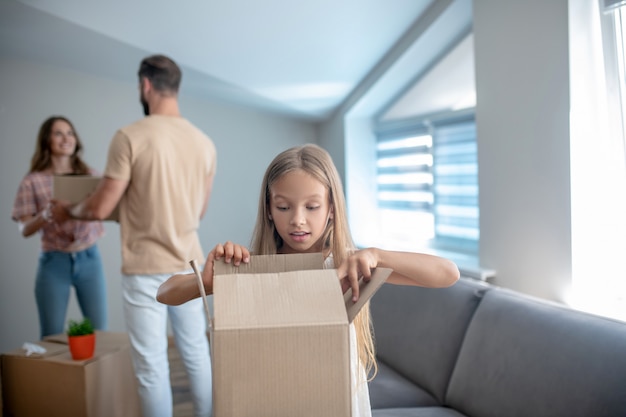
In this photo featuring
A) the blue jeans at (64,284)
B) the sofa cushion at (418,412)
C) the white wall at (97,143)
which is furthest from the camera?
the white wall at (97,143)

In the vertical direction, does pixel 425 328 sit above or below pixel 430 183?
below

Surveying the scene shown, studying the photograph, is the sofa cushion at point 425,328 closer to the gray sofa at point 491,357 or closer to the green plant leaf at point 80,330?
the gray sofa at point 491,357

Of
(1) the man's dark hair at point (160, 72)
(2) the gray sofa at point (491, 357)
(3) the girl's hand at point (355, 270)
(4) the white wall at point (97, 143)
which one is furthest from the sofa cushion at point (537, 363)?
(4) the white wall at point (97, 143)

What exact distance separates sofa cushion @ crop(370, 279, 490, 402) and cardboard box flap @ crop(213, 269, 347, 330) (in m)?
1.44

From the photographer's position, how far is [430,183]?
3838 mm

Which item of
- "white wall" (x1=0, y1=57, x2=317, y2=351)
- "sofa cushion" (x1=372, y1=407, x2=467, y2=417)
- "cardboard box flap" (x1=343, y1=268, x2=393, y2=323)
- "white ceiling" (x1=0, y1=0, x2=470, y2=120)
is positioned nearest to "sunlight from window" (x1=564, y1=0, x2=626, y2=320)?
"sofa cushion" (x1=372, y1=407, x2=467, y2=417)

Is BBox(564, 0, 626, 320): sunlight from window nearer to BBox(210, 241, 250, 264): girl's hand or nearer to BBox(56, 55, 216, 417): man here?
BBox(56, 55, 216, 417): man

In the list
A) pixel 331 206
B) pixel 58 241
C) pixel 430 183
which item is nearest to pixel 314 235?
pixel 331 206

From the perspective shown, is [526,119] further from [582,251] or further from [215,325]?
[215,325]

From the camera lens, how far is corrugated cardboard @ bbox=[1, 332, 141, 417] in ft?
8.05

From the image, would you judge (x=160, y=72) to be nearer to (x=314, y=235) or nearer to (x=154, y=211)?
(x=154, y=211)

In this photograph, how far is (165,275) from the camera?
7.25 feet

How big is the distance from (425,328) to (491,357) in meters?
0.45

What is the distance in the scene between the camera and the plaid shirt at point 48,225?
2936mm
